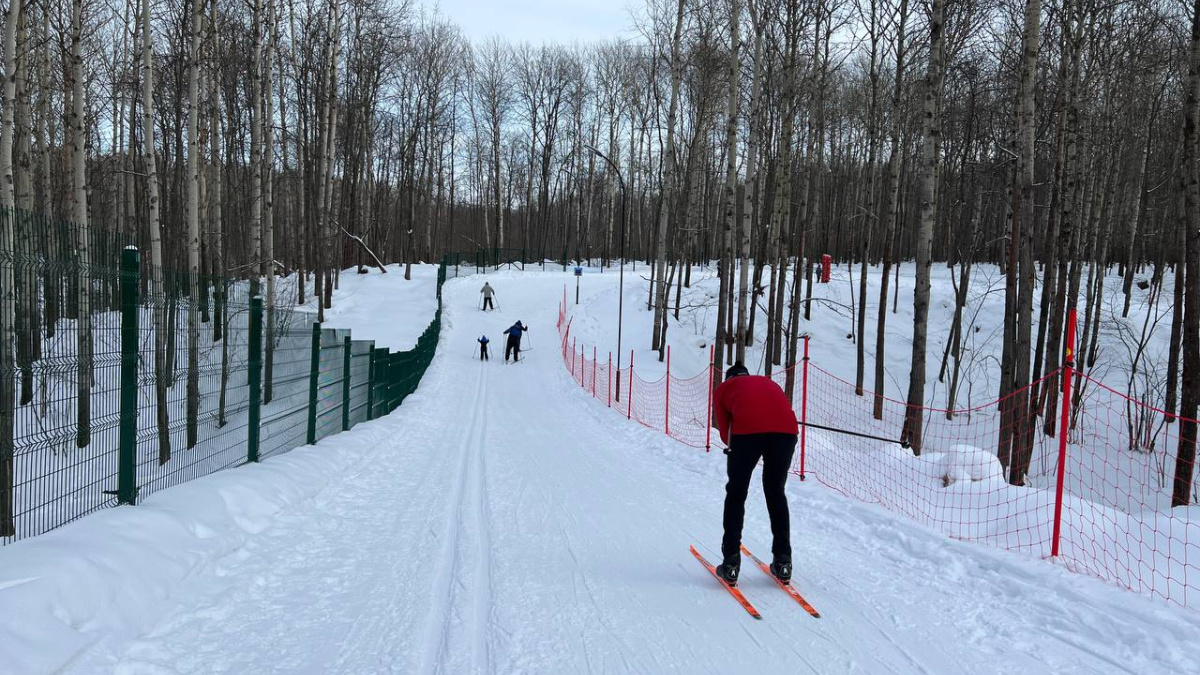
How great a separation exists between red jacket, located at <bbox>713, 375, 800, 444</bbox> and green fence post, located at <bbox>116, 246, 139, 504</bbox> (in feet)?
14.6

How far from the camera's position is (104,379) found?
16.5 feet

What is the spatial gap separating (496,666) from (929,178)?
11.5m

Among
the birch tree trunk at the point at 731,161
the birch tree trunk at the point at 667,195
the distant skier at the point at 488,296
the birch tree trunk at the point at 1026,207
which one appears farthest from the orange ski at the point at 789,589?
the distant skier at the point at 488,296

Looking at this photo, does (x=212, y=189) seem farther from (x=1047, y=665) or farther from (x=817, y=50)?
(x=1047, y=665)

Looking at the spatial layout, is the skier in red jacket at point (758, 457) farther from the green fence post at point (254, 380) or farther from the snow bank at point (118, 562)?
the green fence post at point (254, 380)

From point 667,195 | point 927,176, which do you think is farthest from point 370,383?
point 667,195

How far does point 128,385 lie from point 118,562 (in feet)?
5.09

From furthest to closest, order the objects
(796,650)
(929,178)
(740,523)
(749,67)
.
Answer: (749,67) → (929,178) → (740,523) → (796,650)

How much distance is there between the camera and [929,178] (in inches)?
479

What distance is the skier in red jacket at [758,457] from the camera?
→ 5.10m

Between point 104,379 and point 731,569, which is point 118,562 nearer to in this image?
point 104,379

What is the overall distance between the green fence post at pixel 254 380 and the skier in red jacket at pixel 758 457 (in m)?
5.26

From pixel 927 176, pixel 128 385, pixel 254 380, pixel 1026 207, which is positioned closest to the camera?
pixel 128 385

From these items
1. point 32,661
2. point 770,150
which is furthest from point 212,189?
point 32,661
